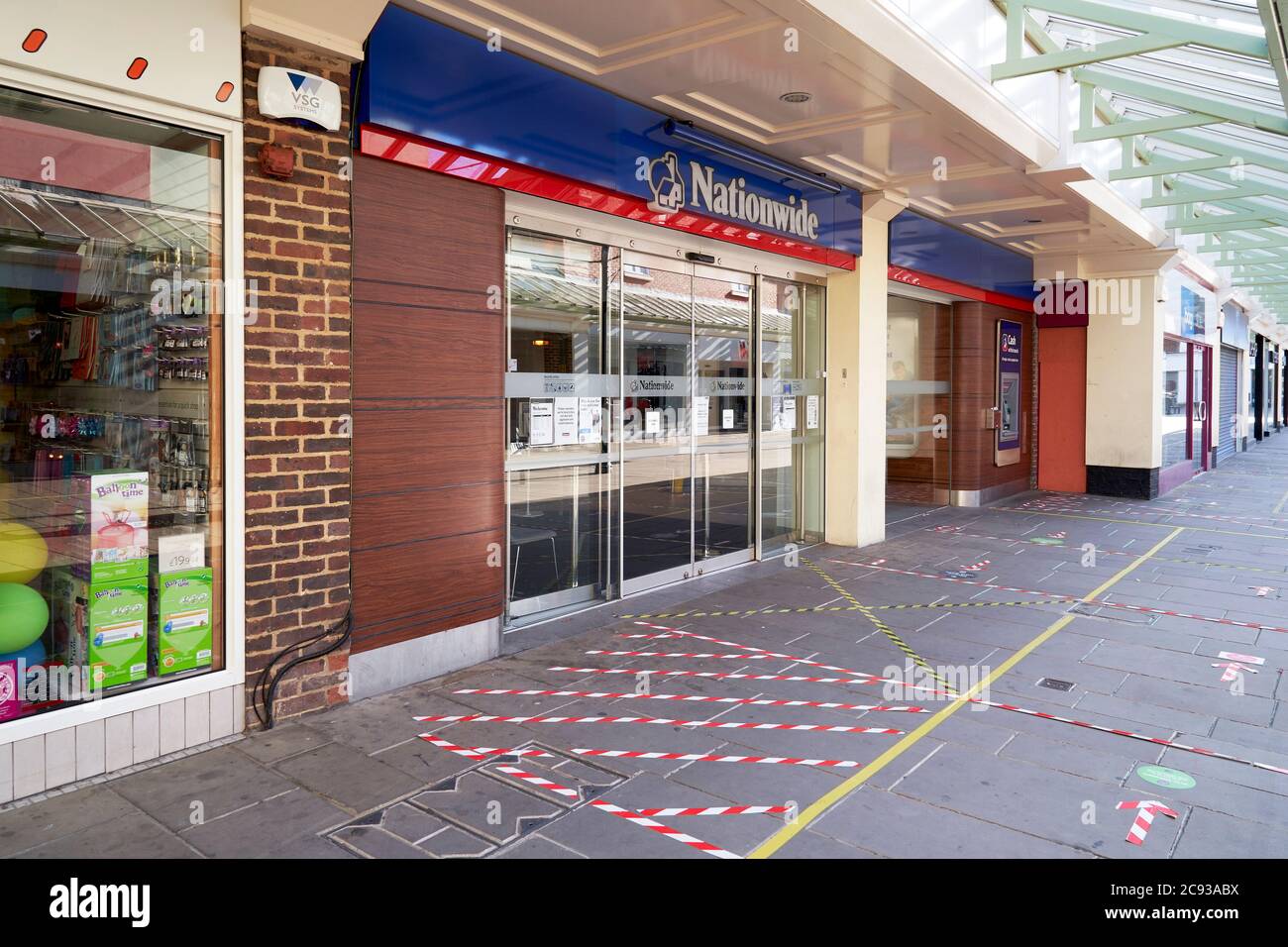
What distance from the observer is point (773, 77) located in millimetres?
6020

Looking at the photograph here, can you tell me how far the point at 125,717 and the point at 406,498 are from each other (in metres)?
1.75

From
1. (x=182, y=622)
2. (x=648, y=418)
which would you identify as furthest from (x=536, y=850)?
(x=648, y=418)

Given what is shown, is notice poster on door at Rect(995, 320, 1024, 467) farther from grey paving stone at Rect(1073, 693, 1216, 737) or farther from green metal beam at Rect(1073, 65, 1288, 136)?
grey paving stone at Rect(1073, 693, 1216, 737)

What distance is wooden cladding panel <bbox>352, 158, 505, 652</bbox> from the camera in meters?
4.73

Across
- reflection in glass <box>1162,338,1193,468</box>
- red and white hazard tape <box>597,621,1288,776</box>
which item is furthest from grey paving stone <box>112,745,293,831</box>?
reflection in glass <box>1162,338,1193,468</box>

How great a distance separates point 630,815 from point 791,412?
253 inches

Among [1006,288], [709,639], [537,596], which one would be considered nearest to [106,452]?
[537,596]

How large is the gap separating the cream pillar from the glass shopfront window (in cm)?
683

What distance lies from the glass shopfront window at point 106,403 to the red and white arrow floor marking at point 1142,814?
4.09 meters

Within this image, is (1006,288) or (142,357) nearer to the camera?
(142,357)

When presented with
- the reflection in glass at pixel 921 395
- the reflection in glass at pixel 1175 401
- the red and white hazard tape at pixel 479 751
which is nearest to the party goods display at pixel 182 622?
the red and white hazard tape at pixel 479 751

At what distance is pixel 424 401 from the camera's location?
5027 mm

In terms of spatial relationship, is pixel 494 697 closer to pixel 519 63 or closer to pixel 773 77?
pixel 519 63

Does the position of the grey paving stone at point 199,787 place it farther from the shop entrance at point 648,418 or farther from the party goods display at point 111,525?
the shop entrance at point 648,418
